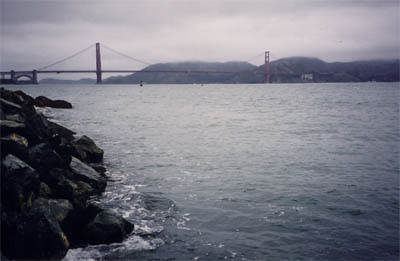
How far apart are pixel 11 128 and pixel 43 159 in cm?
126

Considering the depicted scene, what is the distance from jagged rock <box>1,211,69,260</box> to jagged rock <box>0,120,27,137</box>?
2870 mm

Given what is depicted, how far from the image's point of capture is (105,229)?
5891 millimetres

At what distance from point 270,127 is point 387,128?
25.6 ft

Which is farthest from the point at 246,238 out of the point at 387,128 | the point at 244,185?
the point at 387,128

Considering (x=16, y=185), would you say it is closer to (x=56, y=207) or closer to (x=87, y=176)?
(x=56, y=207)

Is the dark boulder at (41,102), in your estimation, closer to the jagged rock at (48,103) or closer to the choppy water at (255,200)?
the jagged rock at (48,103)

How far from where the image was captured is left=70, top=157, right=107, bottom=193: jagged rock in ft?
26.7

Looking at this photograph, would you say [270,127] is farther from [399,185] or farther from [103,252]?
[103,252]

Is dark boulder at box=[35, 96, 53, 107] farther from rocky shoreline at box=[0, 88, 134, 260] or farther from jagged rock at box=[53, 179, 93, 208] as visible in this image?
jagged rock at box=[53, 179, 93, 208]

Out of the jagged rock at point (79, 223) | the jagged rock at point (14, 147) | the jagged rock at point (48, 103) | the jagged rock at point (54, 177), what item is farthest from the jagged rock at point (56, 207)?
the jagged rock at point (48, 103)

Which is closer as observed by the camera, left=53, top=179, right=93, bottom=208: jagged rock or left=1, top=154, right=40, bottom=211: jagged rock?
left=1, top=154, right=40, bottom=211: jagged rock

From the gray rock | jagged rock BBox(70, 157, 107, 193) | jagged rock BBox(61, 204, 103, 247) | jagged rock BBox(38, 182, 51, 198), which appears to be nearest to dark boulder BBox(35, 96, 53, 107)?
jagged rock BBox(70, 157, 107, 193)

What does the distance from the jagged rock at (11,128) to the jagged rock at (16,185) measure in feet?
5.02

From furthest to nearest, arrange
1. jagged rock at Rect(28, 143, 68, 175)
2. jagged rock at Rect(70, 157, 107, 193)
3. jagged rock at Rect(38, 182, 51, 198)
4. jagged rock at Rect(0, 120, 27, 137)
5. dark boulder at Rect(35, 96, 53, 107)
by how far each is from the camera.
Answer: dark boulder at Rect(35, 96, 53, 107) → jagged rock at Rect(70, 157, 107, 193) → jagged rock at Rect(0, 120, 27, 137) → jagged rock at Rect(28, 143, 68, 175) → jagged rock at Rect(38, 182, 51, 198)
